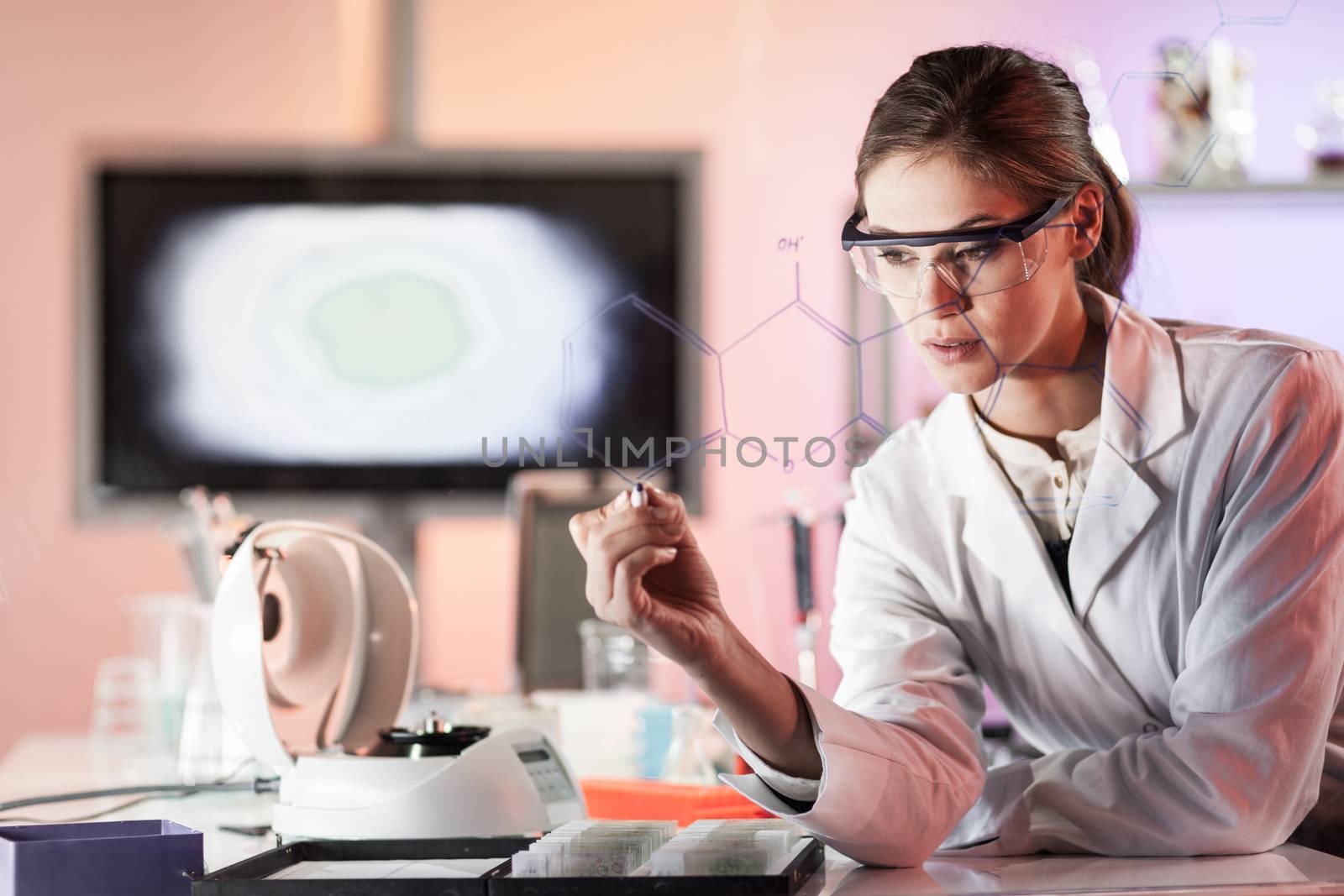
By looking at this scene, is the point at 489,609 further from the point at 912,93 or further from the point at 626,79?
the point at 912,93

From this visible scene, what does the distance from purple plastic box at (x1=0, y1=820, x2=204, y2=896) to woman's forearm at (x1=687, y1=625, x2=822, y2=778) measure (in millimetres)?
366

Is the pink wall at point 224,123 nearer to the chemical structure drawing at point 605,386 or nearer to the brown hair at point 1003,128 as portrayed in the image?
the chemical structure drawing at point 605,386

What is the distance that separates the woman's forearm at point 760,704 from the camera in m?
0.99

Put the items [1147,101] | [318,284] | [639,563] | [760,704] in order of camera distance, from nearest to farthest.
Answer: [639,563] < [760,704] < [1147,101] < [318,284]

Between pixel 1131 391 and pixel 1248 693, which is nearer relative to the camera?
pixel 1248 693

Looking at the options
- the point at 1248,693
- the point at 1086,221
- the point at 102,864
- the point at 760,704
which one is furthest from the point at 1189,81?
the point at 102,864

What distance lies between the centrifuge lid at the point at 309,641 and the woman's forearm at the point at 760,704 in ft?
1.30

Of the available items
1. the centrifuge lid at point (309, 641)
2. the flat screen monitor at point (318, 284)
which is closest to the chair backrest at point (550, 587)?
the flat screen monitor at point (318, 284)

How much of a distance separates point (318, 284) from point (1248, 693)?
2630 mm

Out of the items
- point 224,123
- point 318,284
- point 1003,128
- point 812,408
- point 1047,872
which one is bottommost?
point 1047,872

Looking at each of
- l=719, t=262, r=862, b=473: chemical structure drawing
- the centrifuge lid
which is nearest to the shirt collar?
l=719, t=262, r=862, b=473: chemical structure drawing

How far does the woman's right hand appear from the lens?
35.5 inches

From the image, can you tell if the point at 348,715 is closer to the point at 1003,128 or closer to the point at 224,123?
the point at 1003,128

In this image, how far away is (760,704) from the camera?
102 centimetres
